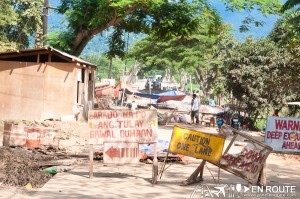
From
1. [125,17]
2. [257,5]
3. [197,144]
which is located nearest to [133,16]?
[125,17]

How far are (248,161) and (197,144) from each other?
96 centimetres

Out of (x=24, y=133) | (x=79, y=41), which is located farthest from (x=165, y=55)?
(x=24, y=133)

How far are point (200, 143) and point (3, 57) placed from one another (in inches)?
569

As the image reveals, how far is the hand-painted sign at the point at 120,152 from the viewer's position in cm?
964

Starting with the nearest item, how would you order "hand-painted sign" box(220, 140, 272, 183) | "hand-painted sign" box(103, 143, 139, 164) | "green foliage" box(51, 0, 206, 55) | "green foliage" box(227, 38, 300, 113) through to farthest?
"hand-painted sign" box(220, 140, 272, 183) < "hand-painted sign" box(103, 143, 139, 164) < "green foliage" box(51, 0, 206, 55) < "green foliage" box(227, 38, 300, 113)

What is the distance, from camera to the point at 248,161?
8766mm

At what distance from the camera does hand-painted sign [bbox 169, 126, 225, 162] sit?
8727mm

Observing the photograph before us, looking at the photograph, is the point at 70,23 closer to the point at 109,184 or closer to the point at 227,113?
the point at 227,113

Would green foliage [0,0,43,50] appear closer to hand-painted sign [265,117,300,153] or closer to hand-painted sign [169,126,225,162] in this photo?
hand-painted sign [265,117,300,153]

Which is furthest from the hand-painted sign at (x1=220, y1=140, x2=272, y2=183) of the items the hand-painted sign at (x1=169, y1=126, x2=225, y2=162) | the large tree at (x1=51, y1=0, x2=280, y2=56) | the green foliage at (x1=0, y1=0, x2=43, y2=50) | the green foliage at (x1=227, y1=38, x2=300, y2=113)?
the green foliage at (x1=0, y1=0, x2=43, y2=50)

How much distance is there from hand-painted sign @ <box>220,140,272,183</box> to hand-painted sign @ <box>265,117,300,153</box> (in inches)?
256

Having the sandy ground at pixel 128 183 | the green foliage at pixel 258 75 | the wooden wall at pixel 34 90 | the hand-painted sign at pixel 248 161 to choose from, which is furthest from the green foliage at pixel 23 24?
the hand-painted sign at pixel 248 161

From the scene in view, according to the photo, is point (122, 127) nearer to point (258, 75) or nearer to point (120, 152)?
point (120, 152)

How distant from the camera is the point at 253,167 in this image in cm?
869
